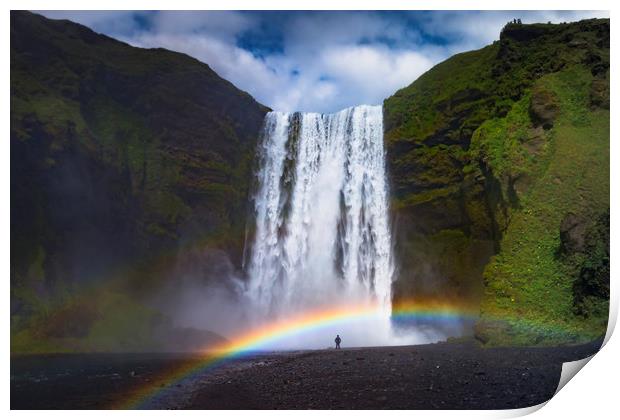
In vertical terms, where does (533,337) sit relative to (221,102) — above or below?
below

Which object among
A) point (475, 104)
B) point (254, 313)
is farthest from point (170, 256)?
point (475, 104)

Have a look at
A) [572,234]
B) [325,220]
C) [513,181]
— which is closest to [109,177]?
[325,220]

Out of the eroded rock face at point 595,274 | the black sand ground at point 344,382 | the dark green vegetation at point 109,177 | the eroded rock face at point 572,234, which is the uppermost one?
the dark green vegetation at point 109,177

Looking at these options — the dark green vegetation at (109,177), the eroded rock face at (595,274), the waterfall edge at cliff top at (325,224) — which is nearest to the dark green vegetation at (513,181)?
the eroded rock face at (595,274)

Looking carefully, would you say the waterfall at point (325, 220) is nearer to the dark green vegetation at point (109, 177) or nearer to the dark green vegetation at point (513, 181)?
the dark green vegetation at point (513, 181)

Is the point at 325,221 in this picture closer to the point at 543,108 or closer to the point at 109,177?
the point at 109,177

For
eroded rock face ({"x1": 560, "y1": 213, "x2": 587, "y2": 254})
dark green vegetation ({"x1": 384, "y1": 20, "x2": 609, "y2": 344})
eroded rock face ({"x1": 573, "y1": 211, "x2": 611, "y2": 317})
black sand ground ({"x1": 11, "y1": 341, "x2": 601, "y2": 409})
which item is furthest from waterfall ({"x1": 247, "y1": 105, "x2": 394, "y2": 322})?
eroded rock face ({"x1": 573, "y1": 211, "x2": 611, "y2": 317})
